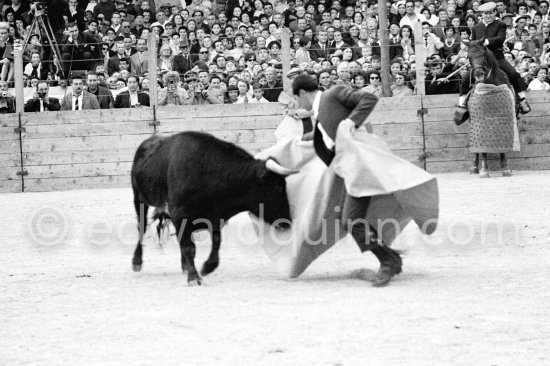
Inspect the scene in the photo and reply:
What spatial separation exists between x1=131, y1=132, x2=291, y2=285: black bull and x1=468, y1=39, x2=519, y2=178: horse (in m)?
7.89

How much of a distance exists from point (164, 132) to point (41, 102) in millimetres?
1962

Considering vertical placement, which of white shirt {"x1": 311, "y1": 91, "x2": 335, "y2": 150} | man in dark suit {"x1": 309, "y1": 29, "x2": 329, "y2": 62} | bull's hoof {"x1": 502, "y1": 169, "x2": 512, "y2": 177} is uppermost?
man in dark suit {"x1": 309, "y1": 29, "x2": 329, "y2": 62}

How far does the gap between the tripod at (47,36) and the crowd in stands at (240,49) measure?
1.5 inches

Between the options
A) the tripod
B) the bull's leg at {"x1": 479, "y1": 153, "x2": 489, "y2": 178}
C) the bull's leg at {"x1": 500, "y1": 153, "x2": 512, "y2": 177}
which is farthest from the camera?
the tripod

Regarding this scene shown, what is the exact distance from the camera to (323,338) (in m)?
5.96

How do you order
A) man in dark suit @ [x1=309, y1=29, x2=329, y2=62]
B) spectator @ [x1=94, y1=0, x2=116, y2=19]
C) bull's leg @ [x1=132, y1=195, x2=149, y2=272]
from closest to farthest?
bull's leg @ [x1=132, y1=195, x2=149, y2=272] → man in dark suit @ [x1=309, y1=29, x2=329, y2=62] → spectator @ [x1=94, y1=0, x2=116, y2=19]

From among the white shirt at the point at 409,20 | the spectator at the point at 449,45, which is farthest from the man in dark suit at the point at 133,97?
the spectator at the point at 449,45

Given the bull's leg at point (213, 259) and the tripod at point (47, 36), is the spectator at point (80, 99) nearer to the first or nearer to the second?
the tripod at point (47, 36)

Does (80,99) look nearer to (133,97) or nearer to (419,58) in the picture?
(133,97)

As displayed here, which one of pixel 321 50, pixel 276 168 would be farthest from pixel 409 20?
pixel 276 168

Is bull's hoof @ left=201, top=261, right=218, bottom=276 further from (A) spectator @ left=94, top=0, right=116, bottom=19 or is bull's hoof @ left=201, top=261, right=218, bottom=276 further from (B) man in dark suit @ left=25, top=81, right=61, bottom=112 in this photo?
(A) spectator @ left=94, top=0, right=116, bottom=19

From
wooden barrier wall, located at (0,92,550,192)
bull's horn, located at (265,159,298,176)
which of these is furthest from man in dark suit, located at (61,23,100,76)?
bull's horn, located at (265,159,298,176)

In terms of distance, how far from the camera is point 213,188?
315 inches

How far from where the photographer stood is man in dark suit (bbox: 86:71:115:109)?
55.9ft
